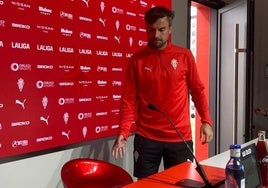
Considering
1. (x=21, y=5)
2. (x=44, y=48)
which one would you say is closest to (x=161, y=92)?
(x=44, y=48)

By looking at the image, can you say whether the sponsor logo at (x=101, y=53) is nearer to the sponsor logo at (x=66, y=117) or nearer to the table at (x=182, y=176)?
the sponsor logo at (x=66, y=117)

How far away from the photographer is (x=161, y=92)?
7.78 ft

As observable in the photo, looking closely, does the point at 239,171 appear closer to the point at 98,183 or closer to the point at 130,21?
the point at 98,183

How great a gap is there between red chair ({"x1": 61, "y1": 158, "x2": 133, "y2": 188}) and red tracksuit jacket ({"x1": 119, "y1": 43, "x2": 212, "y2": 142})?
0.35m

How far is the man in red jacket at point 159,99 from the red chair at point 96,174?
35cm

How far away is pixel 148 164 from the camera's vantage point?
2.39m

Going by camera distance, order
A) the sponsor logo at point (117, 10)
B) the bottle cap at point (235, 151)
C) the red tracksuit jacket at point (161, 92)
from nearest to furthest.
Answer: the bottle cap at point (235, 151) < the red tracksuit jacket at point (161, 92) < the sponsor logo at point (117, 10)

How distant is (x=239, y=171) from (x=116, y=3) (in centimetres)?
189

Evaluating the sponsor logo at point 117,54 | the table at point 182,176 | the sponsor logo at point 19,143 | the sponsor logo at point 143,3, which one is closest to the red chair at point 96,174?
the table at point 182,176

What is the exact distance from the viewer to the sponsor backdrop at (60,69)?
6.99ft

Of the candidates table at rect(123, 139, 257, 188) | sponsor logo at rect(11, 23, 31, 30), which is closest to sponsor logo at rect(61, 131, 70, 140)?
sponsor logo at rect(11, 23, 31, 30)

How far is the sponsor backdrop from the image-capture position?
6.99 feet

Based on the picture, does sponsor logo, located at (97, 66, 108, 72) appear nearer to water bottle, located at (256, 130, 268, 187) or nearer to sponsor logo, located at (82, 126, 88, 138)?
sponsor logo, located at (82, 126, 88, 138)

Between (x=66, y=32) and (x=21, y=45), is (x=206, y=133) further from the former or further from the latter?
(x=21, y=45)
